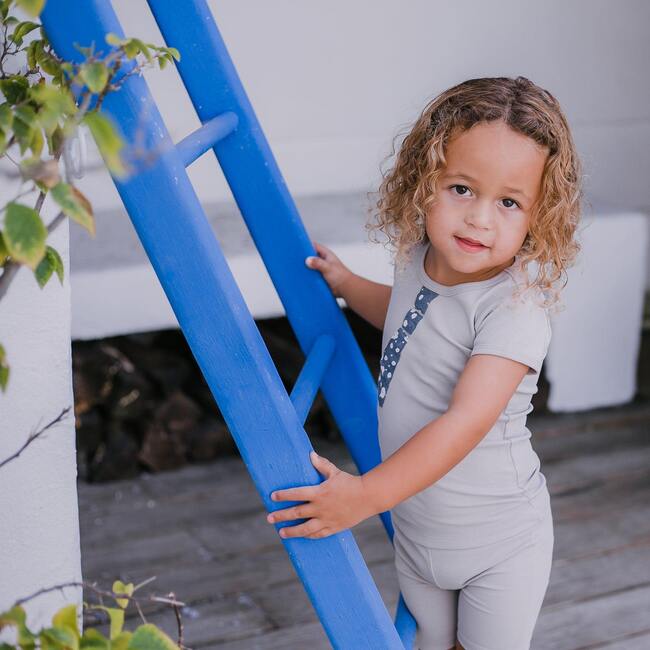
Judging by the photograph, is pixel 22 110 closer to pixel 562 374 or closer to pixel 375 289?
pixel 375 289

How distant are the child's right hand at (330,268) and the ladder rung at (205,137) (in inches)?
10.1

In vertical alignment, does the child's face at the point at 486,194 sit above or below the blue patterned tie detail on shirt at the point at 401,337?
above

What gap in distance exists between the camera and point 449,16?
10.8ft

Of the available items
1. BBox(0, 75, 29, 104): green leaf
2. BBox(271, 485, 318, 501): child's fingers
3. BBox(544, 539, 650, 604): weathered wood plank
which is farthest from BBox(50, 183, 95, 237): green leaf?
BBox(544, 539, 650, 604): weathered wood plank

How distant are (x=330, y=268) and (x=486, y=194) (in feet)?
1.21

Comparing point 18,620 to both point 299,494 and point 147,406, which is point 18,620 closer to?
point 299,494

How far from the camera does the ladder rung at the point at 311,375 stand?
1356 millimetres

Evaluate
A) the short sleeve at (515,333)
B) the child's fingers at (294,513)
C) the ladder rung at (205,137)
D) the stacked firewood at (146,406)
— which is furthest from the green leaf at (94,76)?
the stacked firewood at (146,406)

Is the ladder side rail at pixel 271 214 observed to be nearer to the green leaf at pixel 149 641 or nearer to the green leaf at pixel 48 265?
the green leaf at pixel 48 265

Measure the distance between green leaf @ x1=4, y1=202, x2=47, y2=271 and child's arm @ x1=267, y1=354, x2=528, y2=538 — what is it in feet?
1.75

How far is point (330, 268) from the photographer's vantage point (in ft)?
5.29

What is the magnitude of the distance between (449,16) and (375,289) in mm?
1908

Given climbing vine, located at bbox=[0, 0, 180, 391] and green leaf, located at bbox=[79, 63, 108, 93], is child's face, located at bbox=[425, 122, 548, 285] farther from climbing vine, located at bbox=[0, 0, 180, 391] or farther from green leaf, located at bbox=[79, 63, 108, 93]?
green leaf, located at bbox=[79, 63, 108, 93]

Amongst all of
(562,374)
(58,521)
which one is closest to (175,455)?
(562,374)
